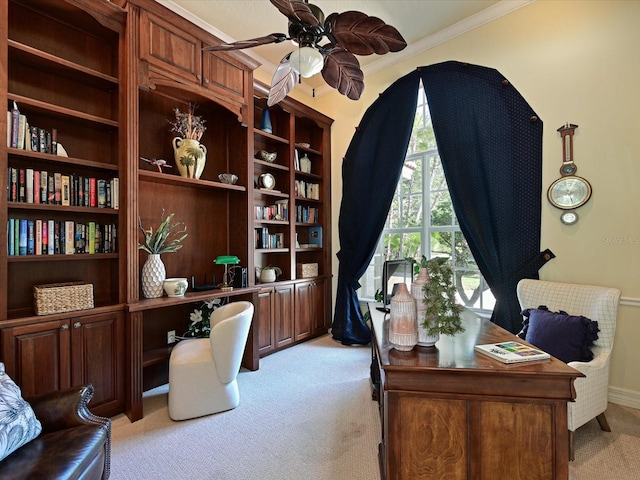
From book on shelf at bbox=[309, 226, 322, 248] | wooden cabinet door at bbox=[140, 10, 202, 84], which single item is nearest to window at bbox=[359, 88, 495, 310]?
book on shelf at bbox=[309, 226, 322, 248]

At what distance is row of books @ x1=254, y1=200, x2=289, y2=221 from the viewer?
380 cm

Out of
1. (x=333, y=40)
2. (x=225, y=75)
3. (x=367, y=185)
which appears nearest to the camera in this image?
(x=333, y=40)

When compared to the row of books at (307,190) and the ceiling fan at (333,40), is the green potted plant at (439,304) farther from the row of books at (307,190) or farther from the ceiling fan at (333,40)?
the row of books at (307,190)

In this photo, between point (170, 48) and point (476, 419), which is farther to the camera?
point (170, 48)

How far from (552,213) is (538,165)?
47 centimetres

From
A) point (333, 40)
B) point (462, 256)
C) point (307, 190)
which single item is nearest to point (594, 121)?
point (462, 256)

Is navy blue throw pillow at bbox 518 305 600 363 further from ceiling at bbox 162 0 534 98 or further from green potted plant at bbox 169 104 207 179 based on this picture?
green potted plant at bbox 169 104 207 179

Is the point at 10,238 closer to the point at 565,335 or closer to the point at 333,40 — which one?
the point at 333,40

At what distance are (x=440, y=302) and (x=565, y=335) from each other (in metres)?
1.41

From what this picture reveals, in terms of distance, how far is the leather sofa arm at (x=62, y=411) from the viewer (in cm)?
150

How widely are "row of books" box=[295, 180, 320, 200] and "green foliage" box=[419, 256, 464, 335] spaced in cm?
290

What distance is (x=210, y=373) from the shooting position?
2.41 metres

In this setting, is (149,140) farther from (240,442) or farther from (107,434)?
(240,442)

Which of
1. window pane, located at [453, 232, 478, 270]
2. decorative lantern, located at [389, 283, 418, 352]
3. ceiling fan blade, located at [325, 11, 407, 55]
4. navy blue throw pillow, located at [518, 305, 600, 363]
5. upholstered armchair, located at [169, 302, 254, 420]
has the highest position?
ceiling fan blade, located at [325, 11, 407, 55]
